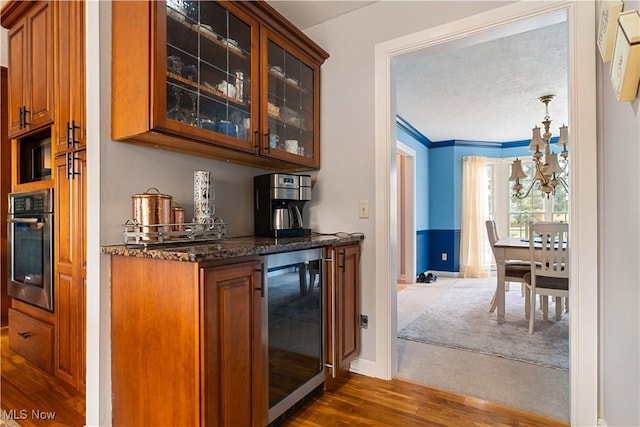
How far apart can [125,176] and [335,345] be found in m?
1.48

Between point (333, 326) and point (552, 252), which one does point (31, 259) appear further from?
point (552, 252)

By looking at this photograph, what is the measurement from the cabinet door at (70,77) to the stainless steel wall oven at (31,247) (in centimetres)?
46

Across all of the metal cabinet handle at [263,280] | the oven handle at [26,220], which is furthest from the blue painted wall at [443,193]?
the oven handle at [26,220]

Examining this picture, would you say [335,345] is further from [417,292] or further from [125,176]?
[417,292]

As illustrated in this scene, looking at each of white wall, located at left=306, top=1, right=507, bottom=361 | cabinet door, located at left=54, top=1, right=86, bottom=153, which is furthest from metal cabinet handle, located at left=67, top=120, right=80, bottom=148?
white wall, located at left=306, top=1, right=507, bottom=361

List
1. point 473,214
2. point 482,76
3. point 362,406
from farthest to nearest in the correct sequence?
point 473,214 < point 482,76 < point 362,406

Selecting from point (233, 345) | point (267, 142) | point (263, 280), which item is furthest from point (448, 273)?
point (233, 345)

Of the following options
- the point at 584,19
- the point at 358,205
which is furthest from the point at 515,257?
the point at 584,19

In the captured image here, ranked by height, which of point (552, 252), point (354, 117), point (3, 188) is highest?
point (354, 117)

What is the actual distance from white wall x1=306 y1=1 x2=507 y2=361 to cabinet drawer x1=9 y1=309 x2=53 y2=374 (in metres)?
1.98

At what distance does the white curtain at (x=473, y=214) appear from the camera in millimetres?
6074

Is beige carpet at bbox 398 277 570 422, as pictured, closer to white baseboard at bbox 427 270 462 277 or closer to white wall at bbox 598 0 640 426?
white wall at bbox 598 0 640 426

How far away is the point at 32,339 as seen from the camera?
230cm

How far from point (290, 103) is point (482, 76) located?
230cm
